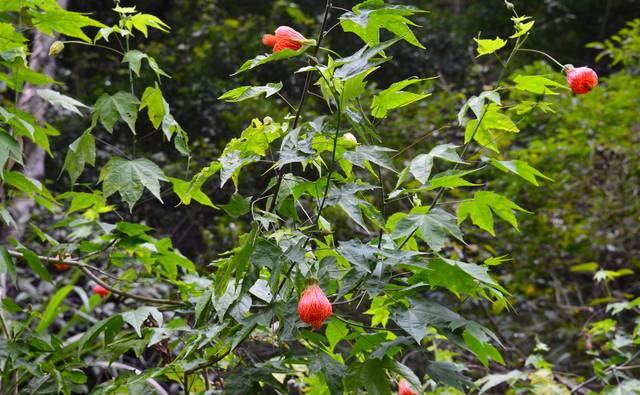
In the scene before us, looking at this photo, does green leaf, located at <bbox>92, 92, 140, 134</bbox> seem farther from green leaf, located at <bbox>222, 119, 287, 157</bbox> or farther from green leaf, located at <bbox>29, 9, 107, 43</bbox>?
green leaf, located at <bbox>222, 119, 287, 157</bbox>

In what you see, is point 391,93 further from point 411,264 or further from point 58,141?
point 58,141

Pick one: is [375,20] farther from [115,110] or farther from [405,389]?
[405,389]

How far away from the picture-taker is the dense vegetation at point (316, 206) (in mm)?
1135

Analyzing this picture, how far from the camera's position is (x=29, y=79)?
1.59 m

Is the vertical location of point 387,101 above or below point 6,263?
above

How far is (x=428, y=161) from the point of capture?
115cm

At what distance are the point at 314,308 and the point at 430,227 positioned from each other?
22cm

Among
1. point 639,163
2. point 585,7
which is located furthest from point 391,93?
point 585,7

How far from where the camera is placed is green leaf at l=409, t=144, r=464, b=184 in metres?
1.12

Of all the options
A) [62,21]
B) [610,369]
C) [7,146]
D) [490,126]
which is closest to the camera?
[490,126]

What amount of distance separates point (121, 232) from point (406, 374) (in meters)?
0.75

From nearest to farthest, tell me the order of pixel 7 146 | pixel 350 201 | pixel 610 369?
1. pixel 350 201
2. pixel 7 146
3. pixel 610 369

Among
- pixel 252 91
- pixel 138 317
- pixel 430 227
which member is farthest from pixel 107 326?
pixel 430 227

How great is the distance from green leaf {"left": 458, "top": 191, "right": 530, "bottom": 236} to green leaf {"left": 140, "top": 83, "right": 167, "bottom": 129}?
650mm
